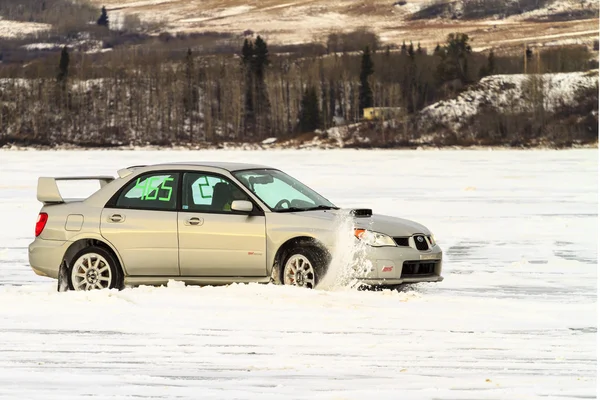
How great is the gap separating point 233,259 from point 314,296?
1.07 metres

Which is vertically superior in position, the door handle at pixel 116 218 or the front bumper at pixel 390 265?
the door handle at pixel 116 218

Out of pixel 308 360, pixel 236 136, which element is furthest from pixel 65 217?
pixel 236 136

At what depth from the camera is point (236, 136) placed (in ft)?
578

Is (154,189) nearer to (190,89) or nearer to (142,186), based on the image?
(142,186)

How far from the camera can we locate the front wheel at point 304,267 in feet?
38.7

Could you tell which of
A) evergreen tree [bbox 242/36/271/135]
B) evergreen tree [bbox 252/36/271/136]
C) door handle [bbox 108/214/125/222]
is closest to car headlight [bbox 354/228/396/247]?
door handle [bbox 108/214/125/222]

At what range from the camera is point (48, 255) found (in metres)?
12.6

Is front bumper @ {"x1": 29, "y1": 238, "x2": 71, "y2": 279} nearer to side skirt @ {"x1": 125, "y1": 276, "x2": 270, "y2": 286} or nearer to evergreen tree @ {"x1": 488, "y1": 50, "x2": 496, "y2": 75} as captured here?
side skirt @ {"x1": 125, "y1": 276, "x2": 270, "y2": 286}

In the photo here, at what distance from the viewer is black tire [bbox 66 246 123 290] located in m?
12.3

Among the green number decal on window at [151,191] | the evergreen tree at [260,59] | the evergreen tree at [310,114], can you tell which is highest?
the evergreen tree at [260,59]

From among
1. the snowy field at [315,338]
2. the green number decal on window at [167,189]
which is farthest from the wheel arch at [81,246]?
the green number decal on window at [167,189]

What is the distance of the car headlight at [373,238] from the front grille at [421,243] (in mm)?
373

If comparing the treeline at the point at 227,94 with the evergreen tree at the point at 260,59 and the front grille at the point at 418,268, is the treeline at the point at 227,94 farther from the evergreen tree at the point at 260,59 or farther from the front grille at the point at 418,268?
the front grille at the point at 418,268

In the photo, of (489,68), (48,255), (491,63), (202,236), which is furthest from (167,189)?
(491,63)
